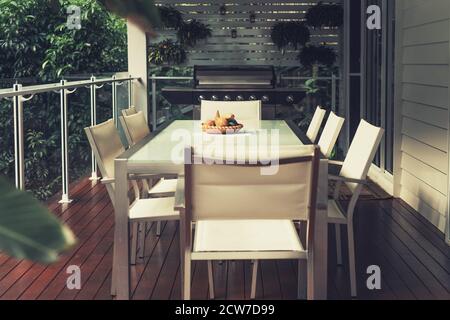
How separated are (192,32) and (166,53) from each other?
0.38 m

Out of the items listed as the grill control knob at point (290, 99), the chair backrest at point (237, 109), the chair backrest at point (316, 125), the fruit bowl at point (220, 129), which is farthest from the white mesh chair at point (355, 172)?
the grill control knob at point (290, 99)

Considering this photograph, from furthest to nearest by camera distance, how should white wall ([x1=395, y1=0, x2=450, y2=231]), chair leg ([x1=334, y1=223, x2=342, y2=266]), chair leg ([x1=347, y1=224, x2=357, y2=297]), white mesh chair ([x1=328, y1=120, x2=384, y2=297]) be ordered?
white wall ([x1=395, y1=0, x2=450, y2=231]) < chair leg ([x1=334, y1=223, x2=342, y2=266]) < chair leg ([x1=347, y1=224, x2=357, y2=297]) < white mesh chair ([x1=328, y1=120, x2=384, y2=297])

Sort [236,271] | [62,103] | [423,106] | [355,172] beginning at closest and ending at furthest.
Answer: [355,172], [236,271], [423,106], [62,103]

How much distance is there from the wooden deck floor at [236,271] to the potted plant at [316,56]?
4.17 metres

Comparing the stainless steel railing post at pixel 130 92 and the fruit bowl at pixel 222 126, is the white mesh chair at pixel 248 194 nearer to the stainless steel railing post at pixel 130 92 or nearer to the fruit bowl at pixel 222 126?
the fruit bowl at pixel 222 126

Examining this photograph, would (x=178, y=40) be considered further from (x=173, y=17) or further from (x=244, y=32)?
(x=244, y=32)

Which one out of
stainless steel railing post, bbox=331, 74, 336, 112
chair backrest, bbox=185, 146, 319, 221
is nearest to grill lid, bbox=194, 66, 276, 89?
stainless steel railing post, bbox=331, 74, 336, 112

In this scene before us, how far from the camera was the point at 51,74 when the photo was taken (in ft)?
37.4

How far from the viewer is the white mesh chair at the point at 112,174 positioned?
3477 millimetres

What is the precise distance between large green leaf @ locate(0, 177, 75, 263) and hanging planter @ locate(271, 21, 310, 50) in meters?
8.90

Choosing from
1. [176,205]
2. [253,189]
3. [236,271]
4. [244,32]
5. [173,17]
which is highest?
[173,17]

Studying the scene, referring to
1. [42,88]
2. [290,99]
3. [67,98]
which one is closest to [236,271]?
[42,88]

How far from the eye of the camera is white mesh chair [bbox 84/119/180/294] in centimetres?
348

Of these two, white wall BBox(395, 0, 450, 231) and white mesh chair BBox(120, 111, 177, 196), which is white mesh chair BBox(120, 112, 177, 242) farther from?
white wall BBox(395, 0, 450, 231)
